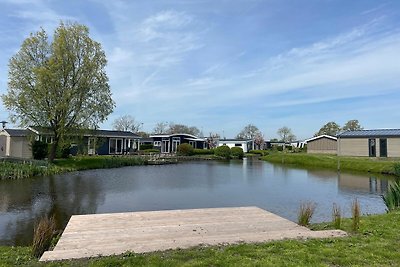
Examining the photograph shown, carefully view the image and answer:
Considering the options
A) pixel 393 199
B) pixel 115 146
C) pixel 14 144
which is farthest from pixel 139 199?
pixel 115 146

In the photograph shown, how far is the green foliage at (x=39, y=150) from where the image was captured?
27.1 m

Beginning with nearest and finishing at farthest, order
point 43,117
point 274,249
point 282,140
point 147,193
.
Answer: point 274,249 → point 147,193 → point 43,117 → point 282,140

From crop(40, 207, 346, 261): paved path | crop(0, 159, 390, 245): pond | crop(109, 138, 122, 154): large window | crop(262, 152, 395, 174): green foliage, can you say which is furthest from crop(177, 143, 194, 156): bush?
crop(40, 207, 346, 261): paved path

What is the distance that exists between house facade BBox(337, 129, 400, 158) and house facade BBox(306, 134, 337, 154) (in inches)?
309

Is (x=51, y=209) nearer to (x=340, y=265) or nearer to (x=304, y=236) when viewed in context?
(x=304, y=236)

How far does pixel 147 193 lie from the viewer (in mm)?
14242

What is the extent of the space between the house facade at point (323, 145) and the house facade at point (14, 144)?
35.8 metres

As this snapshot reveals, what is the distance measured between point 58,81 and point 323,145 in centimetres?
3491

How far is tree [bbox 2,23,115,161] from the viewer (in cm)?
2478

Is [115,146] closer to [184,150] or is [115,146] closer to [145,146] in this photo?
[145,146]

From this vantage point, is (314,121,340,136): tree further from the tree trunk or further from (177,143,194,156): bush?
the tree trunk

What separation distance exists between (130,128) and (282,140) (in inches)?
1442

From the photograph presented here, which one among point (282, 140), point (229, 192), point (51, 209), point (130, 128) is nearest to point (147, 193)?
point (229, 192)

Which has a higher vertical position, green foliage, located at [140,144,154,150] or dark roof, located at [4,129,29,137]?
dark roof, located at [4,129,29,137]
